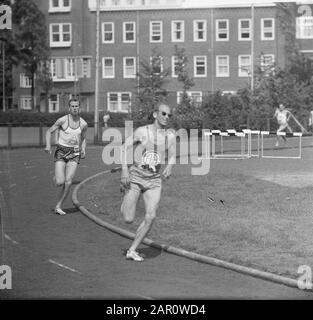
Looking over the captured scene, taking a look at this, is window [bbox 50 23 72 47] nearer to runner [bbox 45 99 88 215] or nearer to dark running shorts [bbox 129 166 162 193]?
runner [bbox 45 99 88 215]

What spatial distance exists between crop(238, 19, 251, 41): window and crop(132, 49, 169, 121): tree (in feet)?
39.3

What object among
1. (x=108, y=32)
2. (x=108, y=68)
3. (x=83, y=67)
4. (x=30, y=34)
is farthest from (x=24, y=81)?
(x=30, y=34)

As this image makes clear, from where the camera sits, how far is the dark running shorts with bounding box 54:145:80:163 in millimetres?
14922

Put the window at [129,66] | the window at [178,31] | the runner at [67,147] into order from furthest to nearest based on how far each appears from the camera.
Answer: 1. the window at [129,66]
2. the window at [178,31]
3. the runner at [67,147]

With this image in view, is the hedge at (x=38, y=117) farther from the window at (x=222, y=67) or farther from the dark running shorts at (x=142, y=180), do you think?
the dark running shorts at (x=142, y=180)

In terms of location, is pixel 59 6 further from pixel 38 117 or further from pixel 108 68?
pixel 38 117

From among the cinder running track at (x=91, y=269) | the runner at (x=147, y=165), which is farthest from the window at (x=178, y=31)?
the runner at (x=147, y=165)

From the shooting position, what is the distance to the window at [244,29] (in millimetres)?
74188

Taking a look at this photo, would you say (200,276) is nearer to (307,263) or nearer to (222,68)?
(307,263)

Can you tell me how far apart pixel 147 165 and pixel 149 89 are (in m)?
42.1

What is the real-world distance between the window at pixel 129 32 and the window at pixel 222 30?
7.15m

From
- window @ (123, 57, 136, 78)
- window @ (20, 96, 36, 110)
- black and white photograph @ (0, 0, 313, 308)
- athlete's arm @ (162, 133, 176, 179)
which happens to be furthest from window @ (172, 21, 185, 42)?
athlete's arm @ (162, 133, 176, 179)
